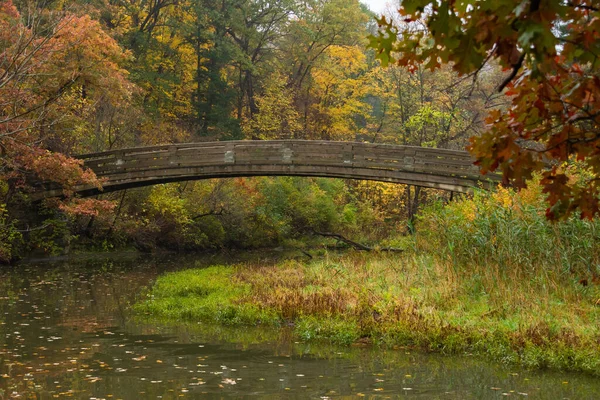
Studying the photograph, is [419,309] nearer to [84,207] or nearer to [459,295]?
[459,295]

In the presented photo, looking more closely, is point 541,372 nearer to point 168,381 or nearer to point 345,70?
point 168,381

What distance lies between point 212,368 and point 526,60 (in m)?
7.10

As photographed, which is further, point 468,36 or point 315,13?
point 315,13

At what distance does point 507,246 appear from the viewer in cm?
1270

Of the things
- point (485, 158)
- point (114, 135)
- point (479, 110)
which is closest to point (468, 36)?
point (485, 158)

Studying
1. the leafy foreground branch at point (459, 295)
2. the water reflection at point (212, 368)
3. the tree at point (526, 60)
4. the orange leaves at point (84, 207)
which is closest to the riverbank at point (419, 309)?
the leafy foreground branch at point (459, 295)

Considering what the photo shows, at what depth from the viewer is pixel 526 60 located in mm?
2615

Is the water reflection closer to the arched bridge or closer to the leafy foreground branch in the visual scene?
the leafy foreground branch

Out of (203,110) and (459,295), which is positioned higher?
(203,110)

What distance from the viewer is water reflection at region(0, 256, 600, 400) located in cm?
768

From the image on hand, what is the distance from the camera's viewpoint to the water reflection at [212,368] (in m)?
7.68

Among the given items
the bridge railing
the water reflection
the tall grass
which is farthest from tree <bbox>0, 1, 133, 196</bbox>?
the tall grass

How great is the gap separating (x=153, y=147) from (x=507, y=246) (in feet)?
46.4

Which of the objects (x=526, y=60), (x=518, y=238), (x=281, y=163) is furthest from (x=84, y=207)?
(x=526, y=60)
